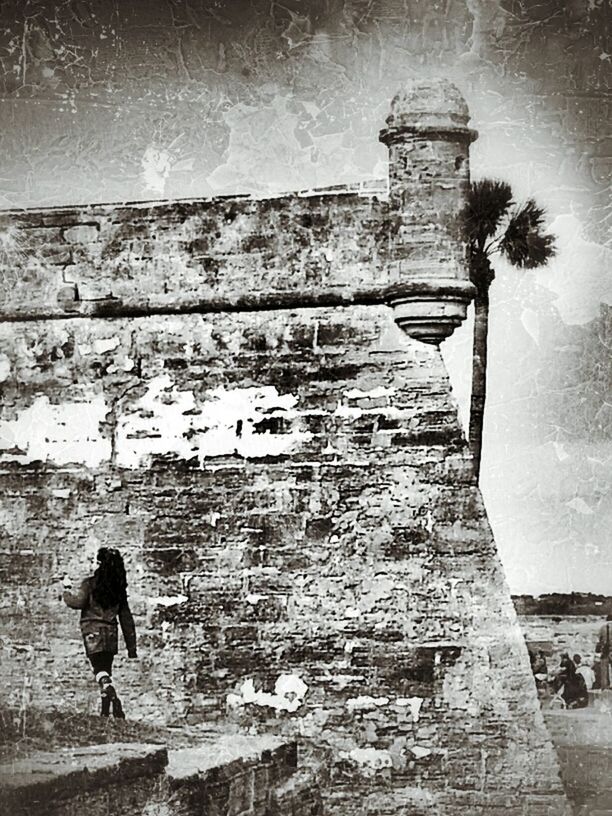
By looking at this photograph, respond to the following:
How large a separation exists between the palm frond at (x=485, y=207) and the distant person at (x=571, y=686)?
5.16ft

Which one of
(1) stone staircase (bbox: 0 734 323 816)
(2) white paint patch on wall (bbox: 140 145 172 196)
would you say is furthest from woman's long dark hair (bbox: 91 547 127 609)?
(2) white paint patch on wall (bbox: 140 145 172 196)

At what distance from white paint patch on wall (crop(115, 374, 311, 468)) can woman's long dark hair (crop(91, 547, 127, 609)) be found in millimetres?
348

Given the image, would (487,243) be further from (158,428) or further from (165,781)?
(165,781)

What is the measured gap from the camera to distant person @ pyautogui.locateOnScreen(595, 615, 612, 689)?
191 inches

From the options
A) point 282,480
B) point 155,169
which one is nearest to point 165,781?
point 282,480

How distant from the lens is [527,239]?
4836 mm

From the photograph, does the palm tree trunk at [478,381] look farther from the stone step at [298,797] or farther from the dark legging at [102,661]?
the dark legging at [102,661]

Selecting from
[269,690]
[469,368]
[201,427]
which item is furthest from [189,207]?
[269,690]

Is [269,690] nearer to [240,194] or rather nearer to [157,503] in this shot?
[157,503]

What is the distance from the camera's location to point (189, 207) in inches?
199

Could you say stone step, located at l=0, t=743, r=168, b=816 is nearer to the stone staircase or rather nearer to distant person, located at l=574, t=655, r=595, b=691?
the stone staircase

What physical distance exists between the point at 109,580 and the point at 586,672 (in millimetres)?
1792

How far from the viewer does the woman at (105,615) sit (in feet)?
16.4

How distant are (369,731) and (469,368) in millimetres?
1356
